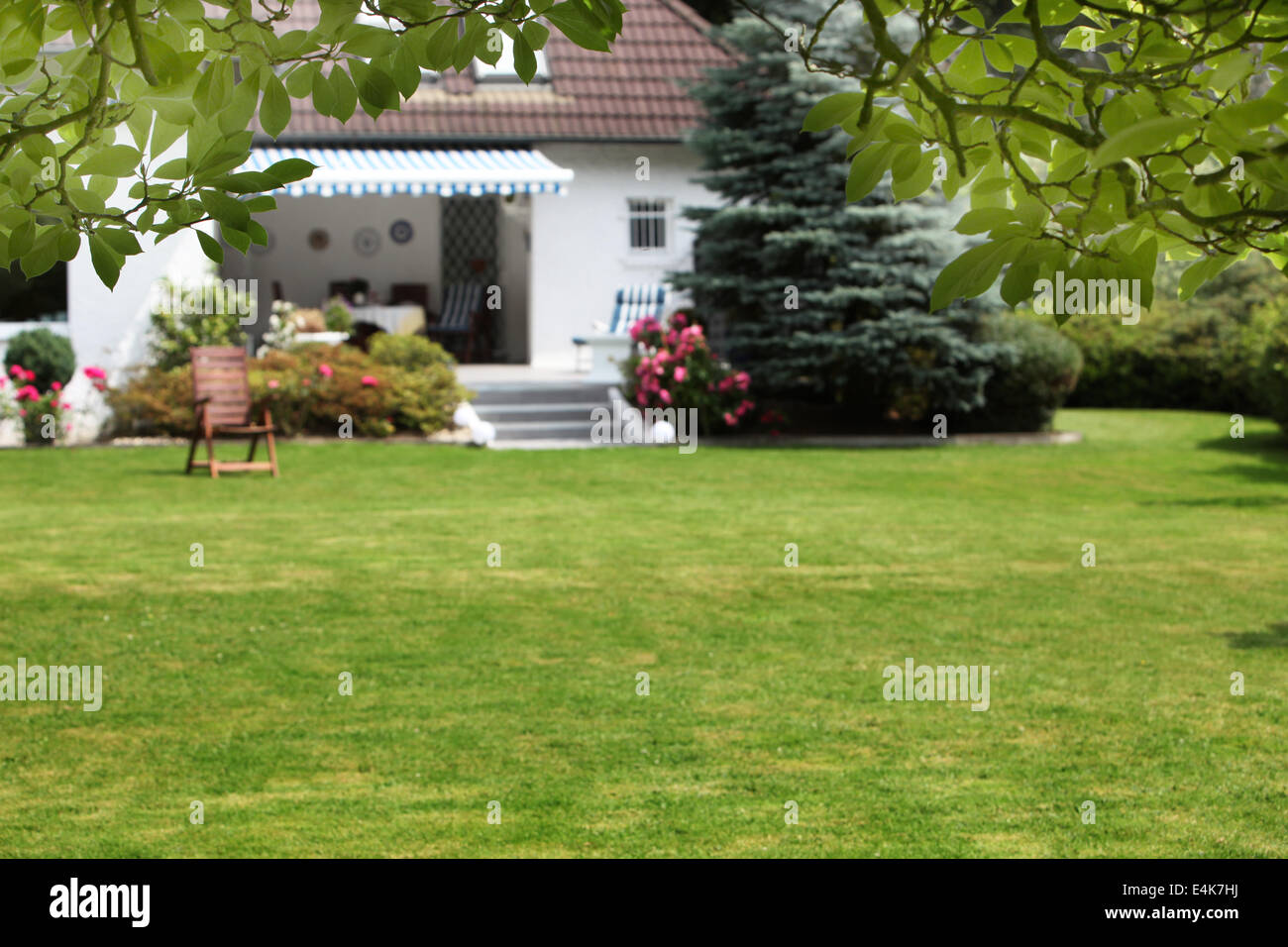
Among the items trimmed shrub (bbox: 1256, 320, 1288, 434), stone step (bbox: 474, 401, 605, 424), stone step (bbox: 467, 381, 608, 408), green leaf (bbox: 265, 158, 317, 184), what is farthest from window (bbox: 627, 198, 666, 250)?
green leaf (bbox: 265, 158, 317, 184)

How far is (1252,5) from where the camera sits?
2178 mm

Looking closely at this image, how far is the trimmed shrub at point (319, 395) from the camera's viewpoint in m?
17.9

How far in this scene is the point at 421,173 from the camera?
2125cm

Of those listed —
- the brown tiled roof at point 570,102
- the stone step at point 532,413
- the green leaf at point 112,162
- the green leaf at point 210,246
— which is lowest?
the stone step at point 532,413

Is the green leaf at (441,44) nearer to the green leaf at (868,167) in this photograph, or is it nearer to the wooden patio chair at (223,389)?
the green leaf at (868,167)

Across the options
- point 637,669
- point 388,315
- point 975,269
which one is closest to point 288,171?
point 975,269

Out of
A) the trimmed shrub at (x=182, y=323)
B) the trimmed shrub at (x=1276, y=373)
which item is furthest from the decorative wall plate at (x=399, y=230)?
the trimmed shrub at (x=1276, y=373)

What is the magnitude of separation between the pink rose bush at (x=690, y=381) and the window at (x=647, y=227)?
5421mm

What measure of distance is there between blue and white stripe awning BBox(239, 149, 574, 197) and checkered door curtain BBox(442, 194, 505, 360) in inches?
251

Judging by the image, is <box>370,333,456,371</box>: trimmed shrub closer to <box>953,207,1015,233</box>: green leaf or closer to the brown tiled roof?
the brown tiled roof

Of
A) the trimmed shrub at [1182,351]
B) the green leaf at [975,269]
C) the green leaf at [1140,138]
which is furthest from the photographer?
the trimmed shrub at [1182,351]

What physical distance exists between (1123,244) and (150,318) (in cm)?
1884

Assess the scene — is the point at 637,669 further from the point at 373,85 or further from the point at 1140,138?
the point at 1140,138

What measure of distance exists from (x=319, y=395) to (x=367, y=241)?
11356 millimetres
